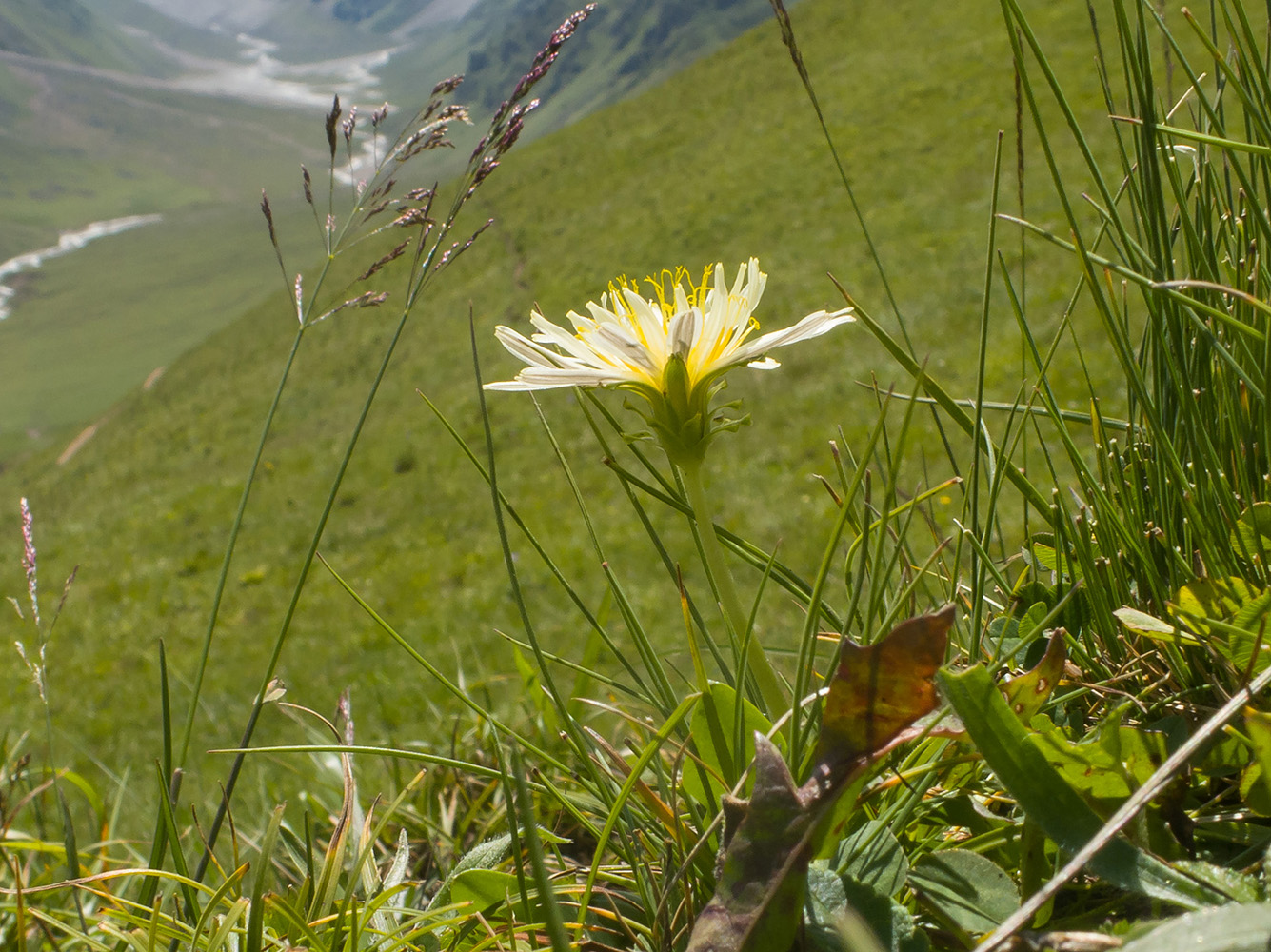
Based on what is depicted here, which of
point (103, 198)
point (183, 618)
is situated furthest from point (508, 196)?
point (103, 198)

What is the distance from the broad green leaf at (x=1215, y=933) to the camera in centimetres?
47

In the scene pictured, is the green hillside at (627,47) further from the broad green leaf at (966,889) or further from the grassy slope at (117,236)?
the broad green leaf at (966,889)

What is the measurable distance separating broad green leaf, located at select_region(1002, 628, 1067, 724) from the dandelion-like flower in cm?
36

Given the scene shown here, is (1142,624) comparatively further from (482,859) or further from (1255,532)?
(482,859)

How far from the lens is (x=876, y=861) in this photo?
2.39 feet

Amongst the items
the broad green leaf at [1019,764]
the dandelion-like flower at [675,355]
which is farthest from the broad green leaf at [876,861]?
the dandelion-like flower at [675,355]

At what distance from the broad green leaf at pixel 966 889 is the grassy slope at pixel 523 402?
574mm

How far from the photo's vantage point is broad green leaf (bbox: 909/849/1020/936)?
67cm

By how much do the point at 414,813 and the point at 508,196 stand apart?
27131mm

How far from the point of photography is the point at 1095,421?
0.97 metres

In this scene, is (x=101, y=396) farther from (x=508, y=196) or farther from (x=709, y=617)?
(x=709, y=617)

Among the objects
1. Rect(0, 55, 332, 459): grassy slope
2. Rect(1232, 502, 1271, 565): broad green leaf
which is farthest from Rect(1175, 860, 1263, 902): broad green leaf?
Rect(0, 55, 332, 459): grassy slope

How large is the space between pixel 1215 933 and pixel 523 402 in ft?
45.7

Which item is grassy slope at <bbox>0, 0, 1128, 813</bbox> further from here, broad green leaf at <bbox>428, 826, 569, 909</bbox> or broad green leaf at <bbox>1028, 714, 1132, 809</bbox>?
broad green leaf at <bbox>1028, 714, 1132, 809</bbox>
